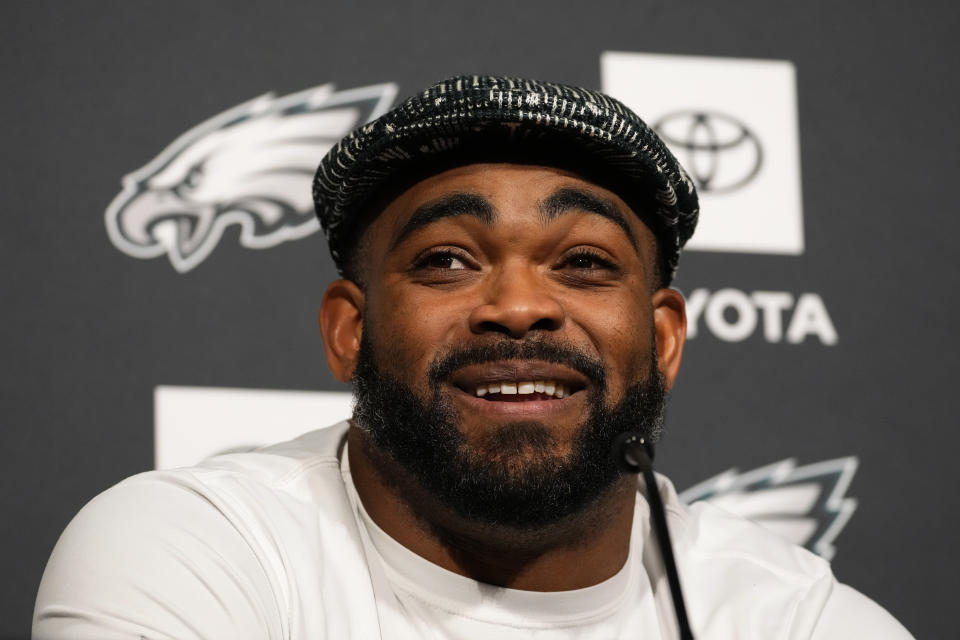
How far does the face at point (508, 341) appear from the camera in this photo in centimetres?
128

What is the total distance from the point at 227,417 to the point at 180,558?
0.61 metres

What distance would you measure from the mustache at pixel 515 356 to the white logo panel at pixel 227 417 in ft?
1.72

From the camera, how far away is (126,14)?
183 cm

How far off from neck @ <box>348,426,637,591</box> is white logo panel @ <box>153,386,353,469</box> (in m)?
0.39

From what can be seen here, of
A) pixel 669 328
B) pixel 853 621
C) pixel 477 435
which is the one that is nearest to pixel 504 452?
pixel 477 435

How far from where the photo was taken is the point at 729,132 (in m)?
1.99

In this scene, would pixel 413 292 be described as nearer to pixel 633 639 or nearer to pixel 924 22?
pixel 633 639

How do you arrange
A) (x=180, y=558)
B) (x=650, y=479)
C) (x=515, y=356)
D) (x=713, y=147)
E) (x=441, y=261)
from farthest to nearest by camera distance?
1. (x=713, y=147)
2. (x=441, y=261)
3. (x=515, y=356)
4. (x=180, y=558)
5. (x=650, y=479)

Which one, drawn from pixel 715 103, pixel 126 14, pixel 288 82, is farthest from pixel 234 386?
pixel 715 103

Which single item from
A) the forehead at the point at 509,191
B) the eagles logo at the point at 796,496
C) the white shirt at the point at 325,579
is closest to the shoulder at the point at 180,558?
the white shirt at the point at 325,579

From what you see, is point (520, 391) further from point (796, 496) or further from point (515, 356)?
point (796, 496)

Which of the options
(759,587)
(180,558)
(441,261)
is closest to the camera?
(180,558)

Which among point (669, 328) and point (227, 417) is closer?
point (669, 328)

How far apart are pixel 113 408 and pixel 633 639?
2.68 feet
